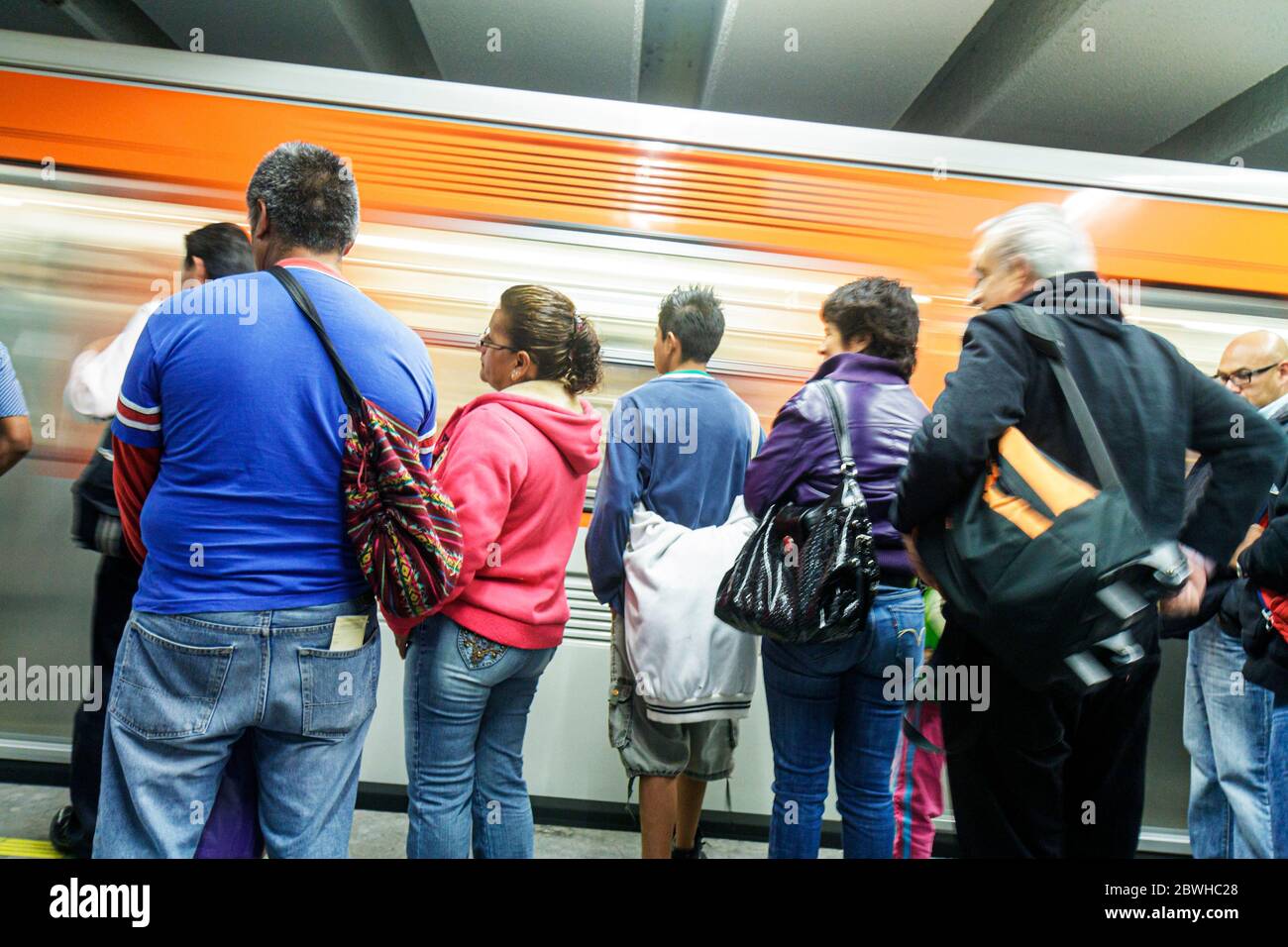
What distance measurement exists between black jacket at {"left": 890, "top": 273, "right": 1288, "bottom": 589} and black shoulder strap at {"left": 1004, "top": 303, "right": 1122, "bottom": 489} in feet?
0.06

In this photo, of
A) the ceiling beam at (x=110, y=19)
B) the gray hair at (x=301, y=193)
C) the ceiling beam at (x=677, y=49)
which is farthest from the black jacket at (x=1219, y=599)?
the ceiling beam at (x=110, y=19)

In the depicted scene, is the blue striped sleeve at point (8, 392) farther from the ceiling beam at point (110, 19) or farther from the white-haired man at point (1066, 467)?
the ceiling beam at point (110, 19)

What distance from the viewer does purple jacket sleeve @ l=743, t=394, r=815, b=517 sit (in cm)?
187

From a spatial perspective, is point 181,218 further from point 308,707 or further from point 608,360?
point 308,707

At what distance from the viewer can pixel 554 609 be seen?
6.04ft

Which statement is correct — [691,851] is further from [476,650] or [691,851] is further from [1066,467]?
[1066,467]

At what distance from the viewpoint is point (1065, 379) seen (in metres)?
1.42

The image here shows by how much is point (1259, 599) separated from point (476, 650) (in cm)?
192

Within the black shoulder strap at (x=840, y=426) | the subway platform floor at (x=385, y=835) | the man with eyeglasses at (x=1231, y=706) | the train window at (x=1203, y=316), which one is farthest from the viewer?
the train window at (x=1203, y=316)

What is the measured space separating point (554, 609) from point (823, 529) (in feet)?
2.14

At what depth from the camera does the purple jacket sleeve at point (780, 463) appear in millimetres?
1866

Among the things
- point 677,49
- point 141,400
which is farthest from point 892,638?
point 677,49

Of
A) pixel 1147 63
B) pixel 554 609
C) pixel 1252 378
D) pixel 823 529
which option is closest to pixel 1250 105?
pixel 1147 63

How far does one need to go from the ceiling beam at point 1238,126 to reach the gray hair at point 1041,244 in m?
3.67
